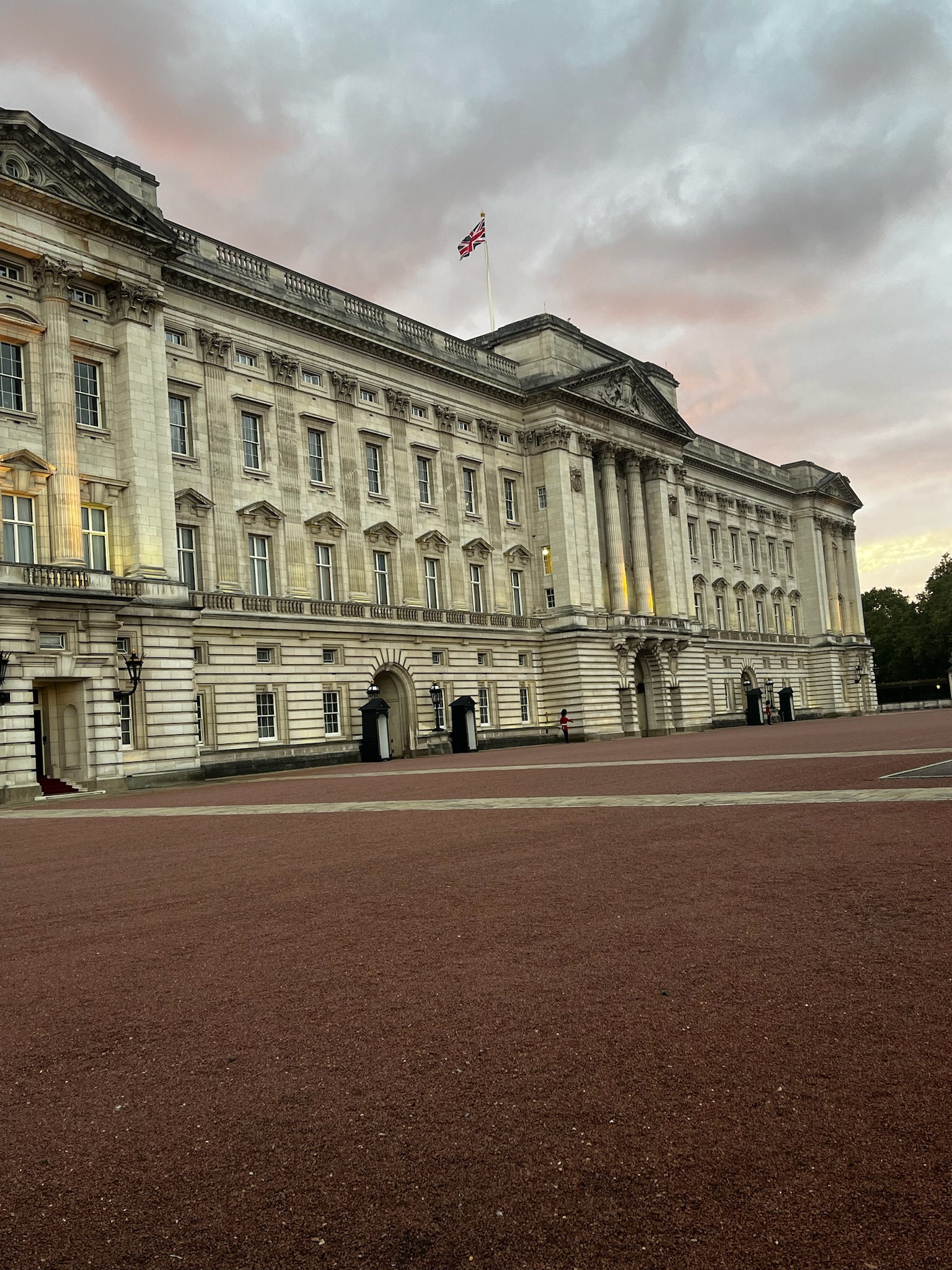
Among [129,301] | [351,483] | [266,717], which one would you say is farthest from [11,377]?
[351,483]

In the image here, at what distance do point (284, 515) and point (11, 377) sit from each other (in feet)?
45.3

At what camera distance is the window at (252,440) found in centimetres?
4675

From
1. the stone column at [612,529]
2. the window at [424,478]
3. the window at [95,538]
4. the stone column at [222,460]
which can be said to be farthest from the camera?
the stone column at [612,529]

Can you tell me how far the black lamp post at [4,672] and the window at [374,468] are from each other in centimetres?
2318

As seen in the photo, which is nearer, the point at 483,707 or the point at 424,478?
the point at 424,478

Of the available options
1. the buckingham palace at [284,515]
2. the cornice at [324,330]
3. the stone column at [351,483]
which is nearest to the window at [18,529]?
the buckingham palace at [284,515]

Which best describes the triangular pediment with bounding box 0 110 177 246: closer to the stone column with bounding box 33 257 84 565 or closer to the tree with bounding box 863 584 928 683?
the stone column with bounding box 33 257 84 565

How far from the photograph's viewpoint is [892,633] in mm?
134250

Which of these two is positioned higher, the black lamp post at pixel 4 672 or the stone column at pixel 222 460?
the stone column at pixel 222 460

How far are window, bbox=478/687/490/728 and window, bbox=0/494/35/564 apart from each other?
27635 millimetres

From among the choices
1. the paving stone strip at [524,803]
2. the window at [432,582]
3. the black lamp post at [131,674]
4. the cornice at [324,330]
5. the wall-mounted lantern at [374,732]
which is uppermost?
the cornice at [324,330]

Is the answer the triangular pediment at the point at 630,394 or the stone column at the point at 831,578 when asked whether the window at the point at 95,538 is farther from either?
the stone column at the point at 831,578

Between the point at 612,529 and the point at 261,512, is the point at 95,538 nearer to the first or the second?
the point at 261,512

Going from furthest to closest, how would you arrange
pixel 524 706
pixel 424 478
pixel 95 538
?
pixel 524 706
pixel 424 478
pixel 95 538
